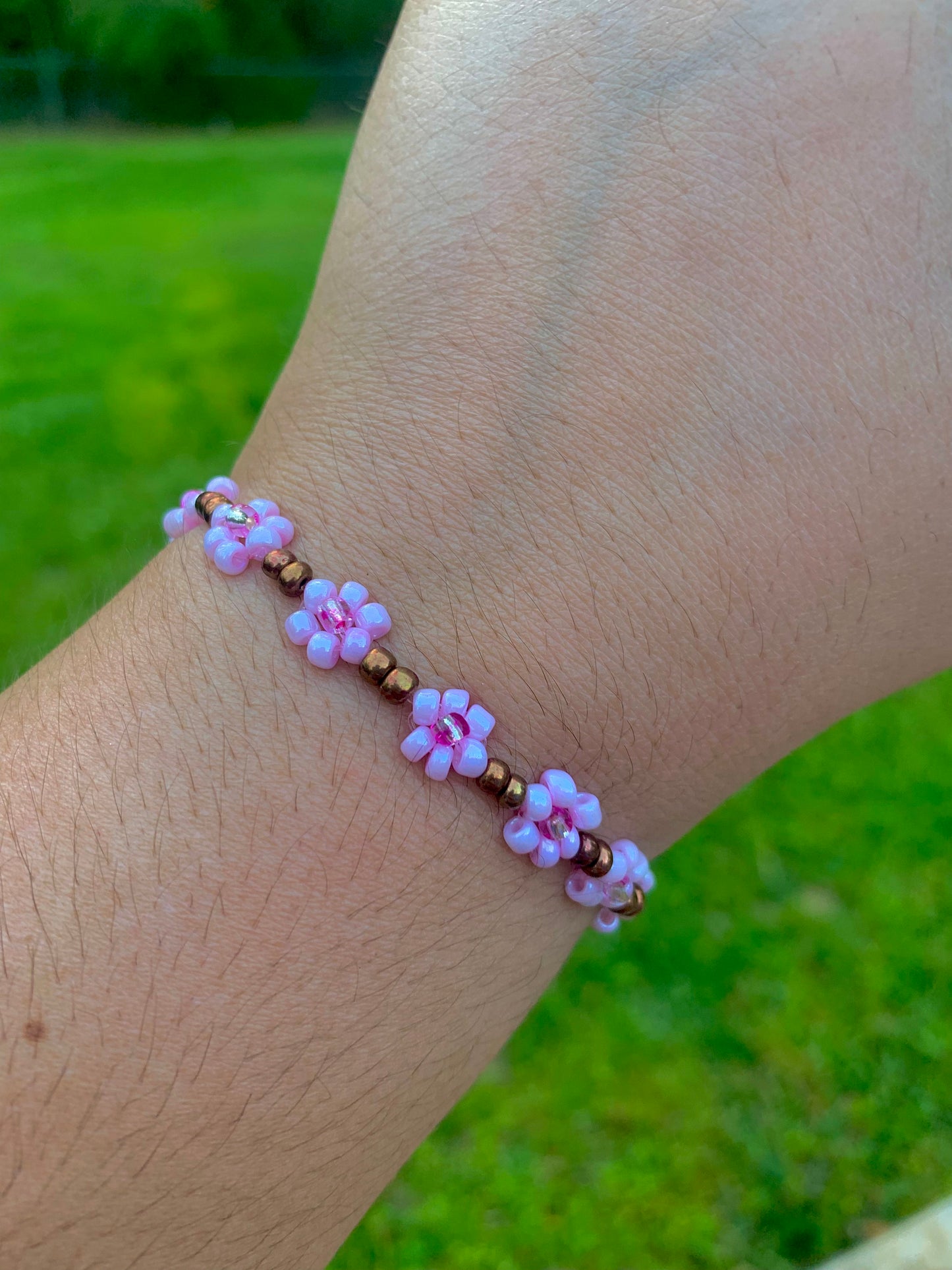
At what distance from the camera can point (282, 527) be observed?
1.13m

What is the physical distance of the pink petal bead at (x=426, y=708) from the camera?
3.47 feet

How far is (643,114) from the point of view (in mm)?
1145

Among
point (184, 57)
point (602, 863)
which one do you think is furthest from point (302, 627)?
point (184, 57)

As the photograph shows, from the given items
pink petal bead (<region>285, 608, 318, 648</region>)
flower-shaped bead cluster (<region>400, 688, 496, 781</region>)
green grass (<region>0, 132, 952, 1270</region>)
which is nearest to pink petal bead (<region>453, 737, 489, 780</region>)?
flower-shaped bead cluster (<region>400, 688, 496, 781</region>)

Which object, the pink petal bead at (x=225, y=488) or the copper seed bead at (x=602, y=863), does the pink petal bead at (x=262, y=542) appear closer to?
the pink petal bead at (x=225, y=488)

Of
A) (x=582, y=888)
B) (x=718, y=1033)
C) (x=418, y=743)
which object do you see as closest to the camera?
(x=418, y=743)

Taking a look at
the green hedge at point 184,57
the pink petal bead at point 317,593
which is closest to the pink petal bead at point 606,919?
the pink petal bead at point 317,593

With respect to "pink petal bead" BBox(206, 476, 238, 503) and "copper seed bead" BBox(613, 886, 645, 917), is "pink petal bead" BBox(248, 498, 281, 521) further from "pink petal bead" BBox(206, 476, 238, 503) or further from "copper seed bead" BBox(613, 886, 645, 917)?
"copper seed bead" BBox(613, 886, 645, 917)

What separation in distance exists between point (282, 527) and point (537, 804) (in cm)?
45

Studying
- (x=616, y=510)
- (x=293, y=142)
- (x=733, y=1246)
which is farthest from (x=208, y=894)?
(x=293, y=142)

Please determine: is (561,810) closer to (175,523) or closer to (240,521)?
(240,521)

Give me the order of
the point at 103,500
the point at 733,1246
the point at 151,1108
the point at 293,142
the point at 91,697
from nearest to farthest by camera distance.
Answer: the point at 151,1108
the point at 91,697
the point at 733,1246
the point at 103,500
the point at 293,142

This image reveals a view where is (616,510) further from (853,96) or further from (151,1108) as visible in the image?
(151,1108)

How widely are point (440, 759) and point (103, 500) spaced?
12.7 feet
